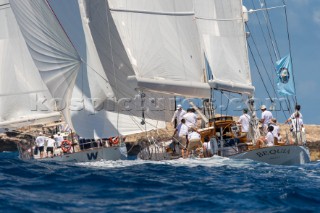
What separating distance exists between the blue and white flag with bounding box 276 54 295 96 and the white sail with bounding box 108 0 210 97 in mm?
4341

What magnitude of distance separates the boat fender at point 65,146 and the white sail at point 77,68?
2090mm

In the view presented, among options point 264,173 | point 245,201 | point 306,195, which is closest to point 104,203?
→ point 245,201

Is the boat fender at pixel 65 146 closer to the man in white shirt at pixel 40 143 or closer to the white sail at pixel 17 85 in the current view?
the man in white shirt at pixel 40 143

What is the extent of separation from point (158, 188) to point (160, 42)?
34.5ft

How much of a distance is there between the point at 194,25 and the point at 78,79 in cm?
507

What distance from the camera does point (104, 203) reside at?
1526 centimetres

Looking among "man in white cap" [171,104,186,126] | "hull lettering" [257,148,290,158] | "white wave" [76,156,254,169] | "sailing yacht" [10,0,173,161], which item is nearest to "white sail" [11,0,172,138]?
"sailing yacht" [10,0,173,161]

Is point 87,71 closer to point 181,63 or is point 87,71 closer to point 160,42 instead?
point 160,42

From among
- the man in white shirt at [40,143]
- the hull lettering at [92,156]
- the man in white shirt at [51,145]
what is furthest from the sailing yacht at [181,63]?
the man in white shirt at [40,143]

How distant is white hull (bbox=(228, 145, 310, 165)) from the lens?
25312mm

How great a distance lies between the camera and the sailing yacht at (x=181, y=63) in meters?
26.1

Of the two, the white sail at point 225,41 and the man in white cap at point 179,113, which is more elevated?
the white sail at point 225,41

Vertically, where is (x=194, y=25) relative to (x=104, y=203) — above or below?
above

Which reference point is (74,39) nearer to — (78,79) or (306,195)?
(78,79)
